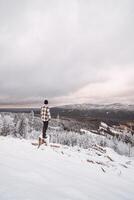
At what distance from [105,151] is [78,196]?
13809 millimetres

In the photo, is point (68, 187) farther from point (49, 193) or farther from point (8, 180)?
point (8, 180)

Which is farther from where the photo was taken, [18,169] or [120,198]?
[18,169]

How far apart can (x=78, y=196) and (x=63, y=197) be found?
1.82 feet

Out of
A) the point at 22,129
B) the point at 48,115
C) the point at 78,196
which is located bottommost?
the point at 22,129

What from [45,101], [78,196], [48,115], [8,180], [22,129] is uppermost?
[45,101]

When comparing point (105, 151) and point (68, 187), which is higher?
point (68, 187)

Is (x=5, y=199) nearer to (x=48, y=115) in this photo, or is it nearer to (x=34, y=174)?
(x=34, y=174)

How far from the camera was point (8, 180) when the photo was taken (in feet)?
19.6

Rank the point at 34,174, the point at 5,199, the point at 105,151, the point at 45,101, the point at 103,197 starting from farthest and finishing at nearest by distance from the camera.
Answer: the point at 105,151
the point at 45,101
the point at 34,174
the point at 103,197
the point at 5,199

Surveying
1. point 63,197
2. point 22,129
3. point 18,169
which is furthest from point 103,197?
point 22,129

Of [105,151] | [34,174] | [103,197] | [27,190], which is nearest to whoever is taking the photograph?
[27,190]


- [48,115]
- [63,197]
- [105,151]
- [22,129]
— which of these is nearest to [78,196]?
[63,197]

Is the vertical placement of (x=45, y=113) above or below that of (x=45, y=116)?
above

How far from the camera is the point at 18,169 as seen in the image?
24.7 ft
